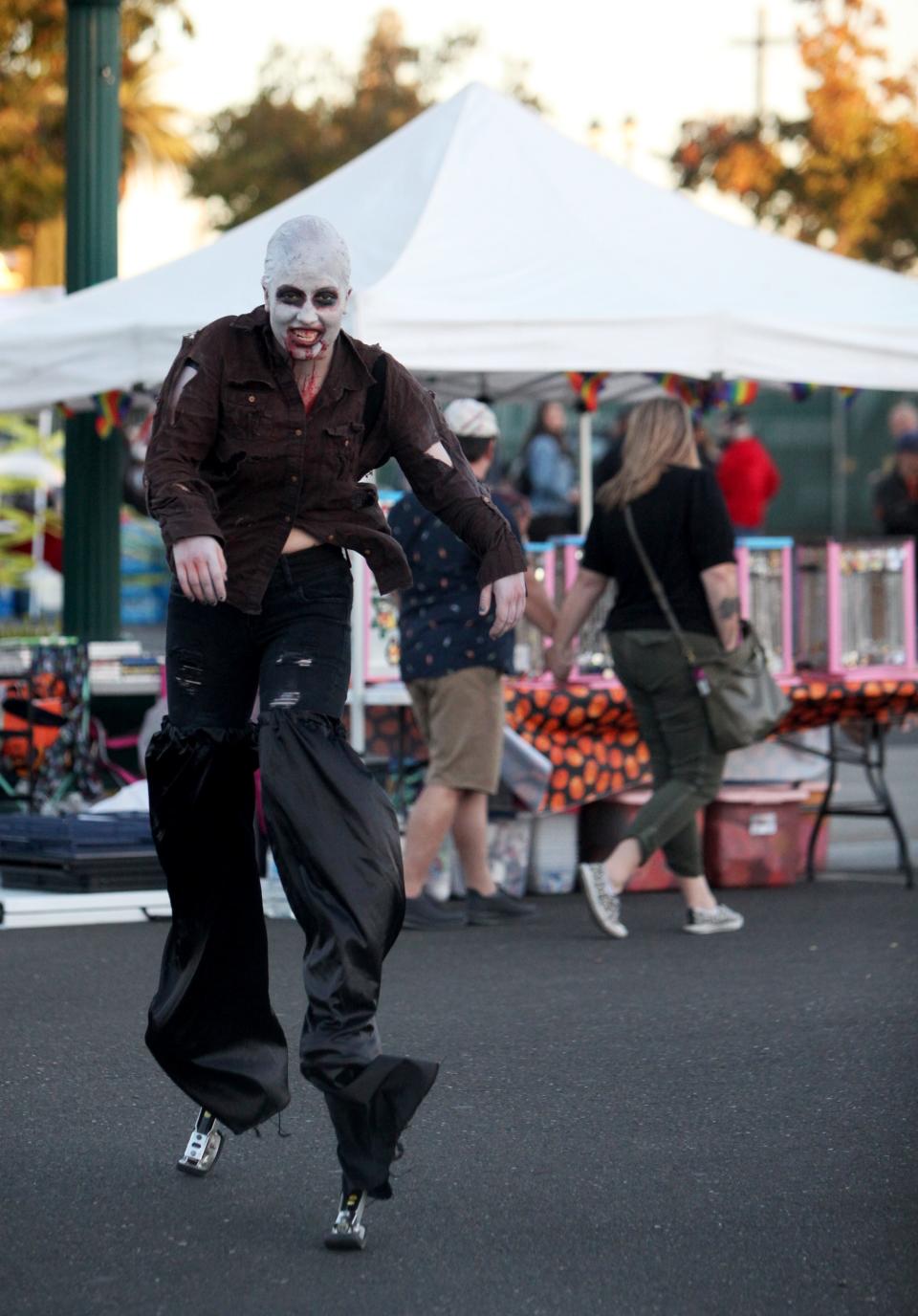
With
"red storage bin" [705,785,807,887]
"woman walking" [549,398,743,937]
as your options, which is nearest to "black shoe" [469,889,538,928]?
"woman walking" [549,398,743,937]

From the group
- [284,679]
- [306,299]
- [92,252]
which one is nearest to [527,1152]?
[284,679]

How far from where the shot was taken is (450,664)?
8031 mm

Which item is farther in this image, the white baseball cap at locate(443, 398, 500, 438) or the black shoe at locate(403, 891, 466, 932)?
the black shoe at locate(403, 891, 466, 932)

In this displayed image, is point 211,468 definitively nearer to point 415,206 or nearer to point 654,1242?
point 654,1242

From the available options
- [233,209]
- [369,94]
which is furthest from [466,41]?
[233,209]

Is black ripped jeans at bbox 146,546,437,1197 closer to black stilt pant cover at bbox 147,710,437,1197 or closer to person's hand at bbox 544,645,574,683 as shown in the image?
black stilt pant cover at bbox 147,710,437,1197

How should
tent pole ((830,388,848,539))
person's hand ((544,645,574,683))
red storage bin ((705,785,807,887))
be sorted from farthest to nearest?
tent pole ((830,388,848,539))
red storage bin ((705,785,807,887))
person's hand ((544,645,574,683))

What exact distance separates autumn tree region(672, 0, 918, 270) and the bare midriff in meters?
27.6

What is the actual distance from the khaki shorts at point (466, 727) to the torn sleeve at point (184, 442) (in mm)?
3793

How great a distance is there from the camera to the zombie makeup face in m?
4.23

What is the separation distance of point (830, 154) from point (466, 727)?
24790 mm

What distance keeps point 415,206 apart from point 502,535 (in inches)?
227

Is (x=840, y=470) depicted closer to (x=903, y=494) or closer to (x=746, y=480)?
(x=746, y=480)

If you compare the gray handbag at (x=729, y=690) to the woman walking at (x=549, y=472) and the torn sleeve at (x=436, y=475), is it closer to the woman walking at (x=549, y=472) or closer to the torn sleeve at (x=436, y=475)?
the torn sleeve at (x=436, y=475)
